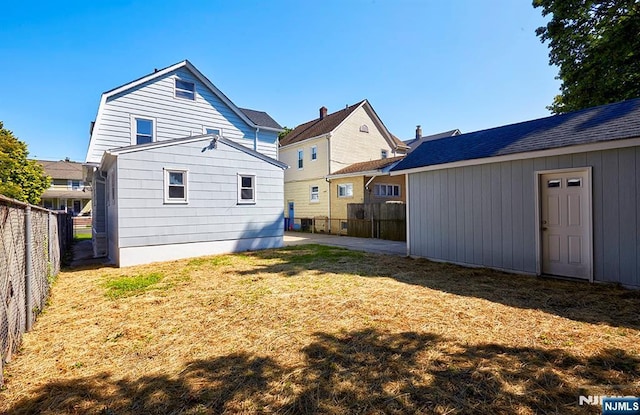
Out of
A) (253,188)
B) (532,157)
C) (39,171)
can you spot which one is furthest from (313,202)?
(39,171)

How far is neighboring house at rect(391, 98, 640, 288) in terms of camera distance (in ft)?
19.5

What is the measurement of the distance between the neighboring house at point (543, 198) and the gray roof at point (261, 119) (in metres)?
11.0

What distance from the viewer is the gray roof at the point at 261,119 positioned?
58.7ft

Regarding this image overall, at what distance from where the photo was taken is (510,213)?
752 cm

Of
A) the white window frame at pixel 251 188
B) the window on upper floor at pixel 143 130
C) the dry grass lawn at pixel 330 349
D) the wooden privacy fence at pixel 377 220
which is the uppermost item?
the window on upper floor at pixel 143 130

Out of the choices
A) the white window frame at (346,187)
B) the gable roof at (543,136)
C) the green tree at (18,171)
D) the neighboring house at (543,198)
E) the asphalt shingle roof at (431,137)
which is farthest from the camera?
the asphalt shingle roof at (431,137)

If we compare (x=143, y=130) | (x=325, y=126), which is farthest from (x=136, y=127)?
(x=325, y=126)

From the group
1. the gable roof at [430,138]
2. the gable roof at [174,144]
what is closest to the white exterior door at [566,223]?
the gable roof at [174,144]

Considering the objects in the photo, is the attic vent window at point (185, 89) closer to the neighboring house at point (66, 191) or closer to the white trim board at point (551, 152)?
the white trim board at point (551, 152)

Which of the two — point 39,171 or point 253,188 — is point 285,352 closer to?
point 253,188

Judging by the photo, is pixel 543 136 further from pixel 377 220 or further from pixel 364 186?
Answer: pixel 364 186

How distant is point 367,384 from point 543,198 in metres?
6.66

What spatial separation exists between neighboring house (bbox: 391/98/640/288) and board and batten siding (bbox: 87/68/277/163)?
36.3ft

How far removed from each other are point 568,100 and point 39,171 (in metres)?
39.8
